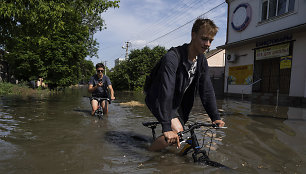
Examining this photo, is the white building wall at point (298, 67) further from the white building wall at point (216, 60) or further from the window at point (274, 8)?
the white building wall at point (216, 60)

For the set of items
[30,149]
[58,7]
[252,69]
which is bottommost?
[30,149]

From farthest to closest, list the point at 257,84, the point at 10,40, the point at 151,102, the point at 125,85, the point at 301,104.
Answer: the point at 125,85 < the point at 257,84 < the point at 301,104 < the point at 10,40 < the point at 151,102

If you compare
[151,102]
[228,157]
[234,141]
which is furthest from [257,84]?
[151,102]

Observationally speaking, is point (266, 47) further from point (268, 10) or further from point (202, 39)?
point (202, 39)

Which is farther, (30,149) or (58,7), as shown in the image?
(58,7)

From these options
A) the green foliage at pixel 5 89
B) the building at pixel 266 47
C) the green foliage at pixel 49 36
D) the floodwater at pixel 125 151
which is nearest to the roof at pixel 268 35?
the building at pixel 266 47

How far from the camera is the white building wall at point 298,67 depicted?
462 inches

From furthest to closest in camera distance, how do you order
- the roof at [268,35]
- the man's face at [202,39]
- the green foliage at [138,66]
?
the green foliage at [138,66]
the roof at [268,35]
the man's face at [202,39]

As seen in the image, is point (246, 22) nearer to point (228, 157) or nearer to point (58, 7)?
point (58, 7)

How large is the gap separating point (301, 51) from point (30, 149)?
46.3 ft

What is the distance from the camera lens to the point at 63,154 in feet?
10.8

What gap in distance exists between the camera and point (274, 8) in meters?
13.7

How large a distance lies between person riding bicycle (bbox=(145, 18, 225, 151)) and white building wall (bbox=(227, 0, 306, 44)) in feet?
40.3

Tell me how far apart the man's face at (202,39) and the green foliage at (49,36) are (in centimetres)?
632
